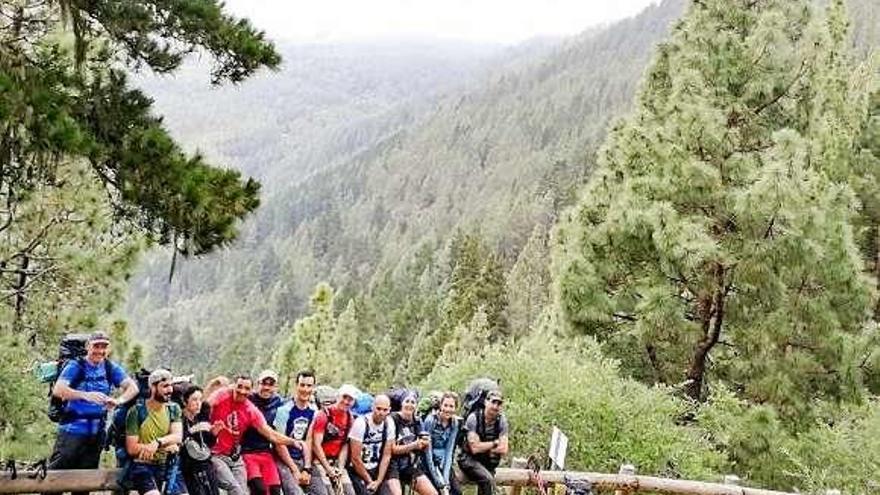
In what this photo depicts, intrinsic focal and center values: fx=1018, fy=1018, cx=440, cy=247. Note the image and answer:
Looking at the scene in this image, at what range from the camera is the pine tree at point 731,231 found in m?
14.0

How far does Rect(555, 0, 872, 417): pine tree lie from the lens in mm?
14047

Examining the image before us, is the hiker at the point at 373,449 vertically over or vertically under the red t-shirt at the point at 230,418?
under

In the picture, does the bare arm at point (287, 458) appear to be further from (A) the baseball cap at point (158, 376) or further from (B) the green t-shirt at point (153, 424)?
(A) the baseball cap at point (158, 376)

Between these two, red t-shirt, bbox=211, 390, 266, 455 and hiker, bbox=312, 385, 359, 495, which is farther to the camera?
hiker, bbox=312, 385, 359, 495

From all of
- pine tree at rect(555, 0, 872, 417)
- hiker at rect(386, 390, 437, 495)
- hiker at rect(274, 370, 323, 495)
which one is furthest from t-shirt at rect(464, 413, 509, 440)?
pine tree at rect(555, 0, 872, 417)

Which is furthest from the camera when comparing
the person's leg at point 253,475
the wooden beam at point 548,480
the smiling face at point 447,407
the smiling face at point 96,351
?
the smiling face at point 447,407

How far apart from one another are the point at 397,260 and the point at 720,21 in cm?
12641

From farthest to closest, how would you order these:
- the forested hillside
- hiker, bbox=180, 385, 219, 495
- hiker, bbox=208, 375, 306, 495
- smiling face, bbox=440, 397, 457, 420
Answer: the forested hillside, smiling face, bbox=440, 397, 457, 420, hiker, bbox=208, 375, 306, 495, hiker, bbox=180, 385, 219, 495

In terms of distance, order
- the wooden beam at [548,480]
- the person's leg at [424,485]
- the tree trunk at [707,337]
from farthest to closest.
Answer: the tree trunk at [707,337], the person's leg at [424,485], the wooden beam at [548,480]

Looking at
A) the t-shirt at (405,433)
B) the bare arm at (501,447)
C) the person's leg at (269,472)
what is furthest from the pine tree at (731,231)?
the person's leg at (269,472)

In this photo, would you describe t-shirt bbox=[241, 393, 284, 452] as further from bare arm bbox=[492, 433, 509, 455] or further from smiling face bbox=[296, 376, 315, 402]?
bare arm bbox=[492, 433, 509, 455]

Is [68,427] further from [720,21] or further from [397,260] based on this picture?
[397,260]

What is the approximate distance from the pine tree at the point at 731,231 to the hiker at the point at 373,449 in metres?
6.87

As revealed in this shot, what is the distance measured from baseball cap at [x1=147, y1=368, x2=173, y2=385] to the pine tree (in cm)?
880
